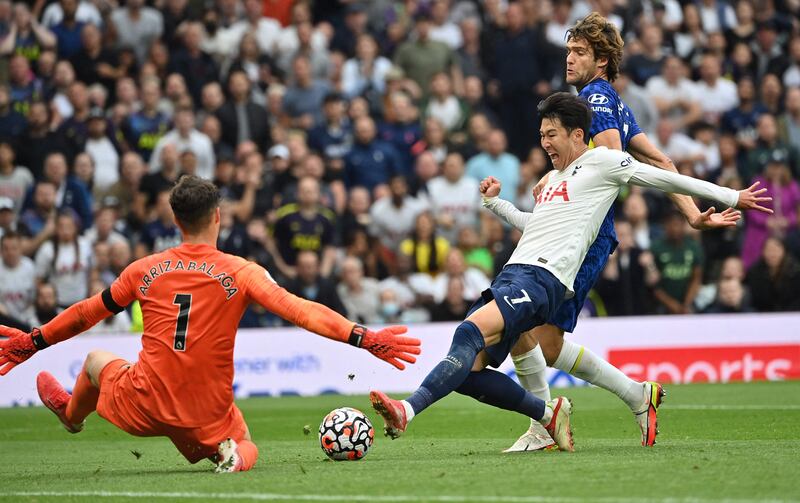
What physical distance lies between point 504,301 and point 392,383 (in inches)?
330

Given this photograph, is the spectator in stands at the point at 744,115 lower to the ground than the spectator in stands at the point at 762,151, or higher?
higher

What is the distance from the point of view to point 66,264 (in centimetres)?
1669

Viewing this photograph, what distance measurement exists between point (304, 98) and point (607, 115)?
11385mm

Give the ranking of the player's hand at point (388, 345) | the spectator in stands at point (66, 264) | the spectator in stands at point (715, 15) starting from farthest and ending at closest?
the spectator in stands at point (715, 15), the spectator in stands at point (66, 264), the player's hand at point (388, 345)

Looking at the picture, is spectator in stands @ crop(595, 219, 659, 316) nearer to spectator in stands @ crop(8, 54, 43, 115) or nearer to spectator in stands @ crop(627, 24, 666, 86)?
spectator in stands @ crop(627, 24, 666, 86)

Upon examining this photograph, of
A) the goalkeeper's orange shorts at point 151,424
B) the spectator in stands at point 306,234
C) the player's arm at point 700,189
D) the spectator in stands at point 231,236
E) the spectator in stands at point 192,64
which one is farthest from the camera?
the spectator in stands at point 192,64

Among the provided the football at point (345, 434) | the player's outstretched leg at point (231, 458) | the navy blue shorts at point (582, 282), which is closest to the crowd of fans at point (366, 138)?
the navy blue shorts at point (582, 282)

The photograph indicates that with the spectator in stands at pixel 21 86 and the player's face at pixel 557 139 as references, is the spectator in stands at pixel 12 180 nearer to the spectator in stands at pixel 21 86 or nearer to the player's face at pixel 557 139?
the spectator in stands at pixel 21 86

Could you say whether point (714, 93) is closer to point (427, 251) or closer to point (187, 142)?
point (427, 251)

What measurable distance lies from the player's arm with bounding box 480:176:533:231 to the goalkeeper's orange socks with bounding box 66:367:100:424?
110 inches

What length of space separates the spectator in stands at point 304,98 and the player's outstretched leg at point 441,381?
1201 cm

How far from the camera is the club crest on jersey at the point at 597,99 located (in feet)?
27.6

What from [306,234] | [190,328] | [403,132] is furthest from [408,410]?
[403,132]

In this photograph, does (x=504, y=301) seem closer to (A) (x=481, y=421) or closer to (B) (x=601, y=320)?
(A) (x=481, y=421)
